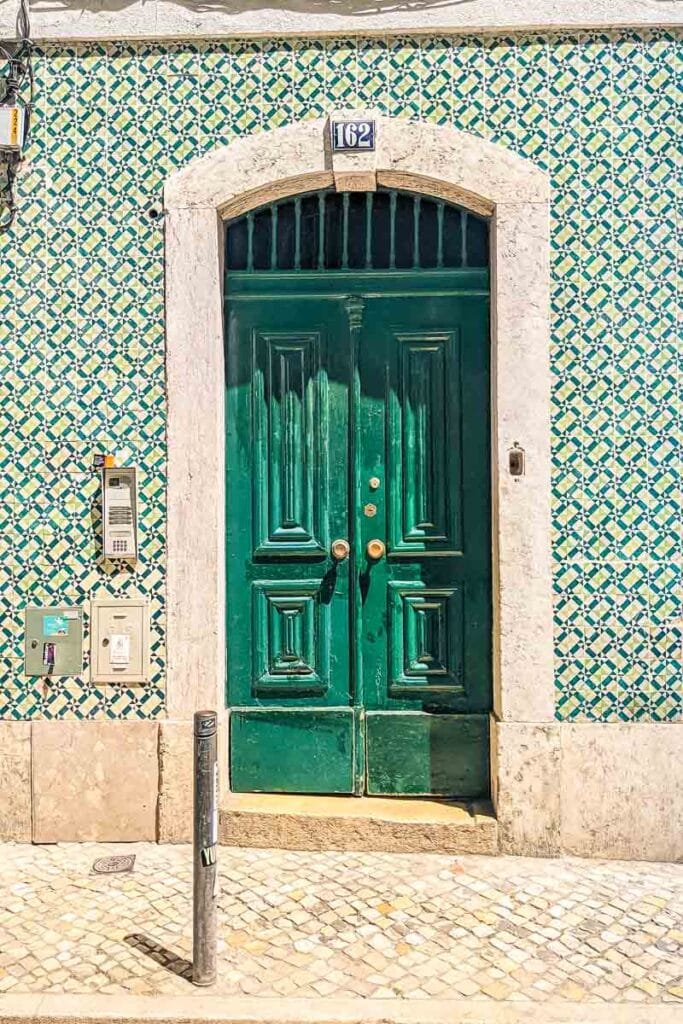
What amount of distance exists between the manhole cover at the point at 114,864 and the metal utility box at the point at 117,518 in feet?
5.03

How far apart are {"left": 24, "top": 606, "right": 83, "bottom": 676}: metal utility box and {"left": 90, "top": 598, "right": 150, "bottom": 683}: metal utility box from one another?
0.09m

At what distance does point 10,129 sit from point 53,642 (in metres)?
2.75

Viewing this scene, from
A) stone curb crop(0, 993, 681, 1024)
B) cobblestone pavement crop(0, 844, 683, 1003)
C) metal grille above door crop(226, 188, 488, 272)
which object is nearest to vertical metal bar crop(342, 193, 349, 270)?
metal grille above door crop(226, 188, 488, 272)

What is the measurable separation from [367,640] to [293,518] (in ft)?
2.60

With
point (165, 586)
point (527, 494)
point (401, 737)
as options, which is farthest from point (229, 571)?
point (527, 494)

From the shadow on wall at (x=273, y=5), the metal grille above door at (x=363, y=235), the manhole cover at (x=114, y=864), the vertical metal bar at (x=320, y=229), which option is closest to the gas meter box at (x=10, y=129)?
the shadow on wall at (x=273, y=5)

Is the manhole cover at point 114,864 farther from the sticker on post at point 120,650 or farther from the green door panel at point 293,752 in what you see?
the sticker on post at point 120,650

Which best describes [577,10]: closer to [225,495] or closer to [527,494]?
[527,494]

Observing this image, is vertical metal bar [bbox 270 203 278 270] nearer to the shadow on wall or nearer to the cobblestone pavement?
the shadow on wall

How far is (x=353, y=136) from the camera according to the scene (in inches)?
173

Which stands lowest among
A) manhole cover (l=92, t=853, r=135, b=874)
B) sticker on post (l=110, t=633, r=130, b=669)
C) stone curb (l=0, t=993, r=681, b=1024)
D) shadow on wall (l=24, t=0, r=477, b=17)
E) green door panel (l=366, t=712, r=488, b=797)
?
stone curb (l=0, t=993, r=681, b=1024)

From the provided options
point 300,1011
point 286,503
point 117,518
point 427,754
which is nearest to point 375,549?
point 286,503

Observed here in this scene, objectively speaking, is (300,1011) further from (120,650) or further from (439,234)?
(439,234)

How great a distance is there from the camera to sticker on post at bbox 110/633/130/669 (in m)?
4.50
